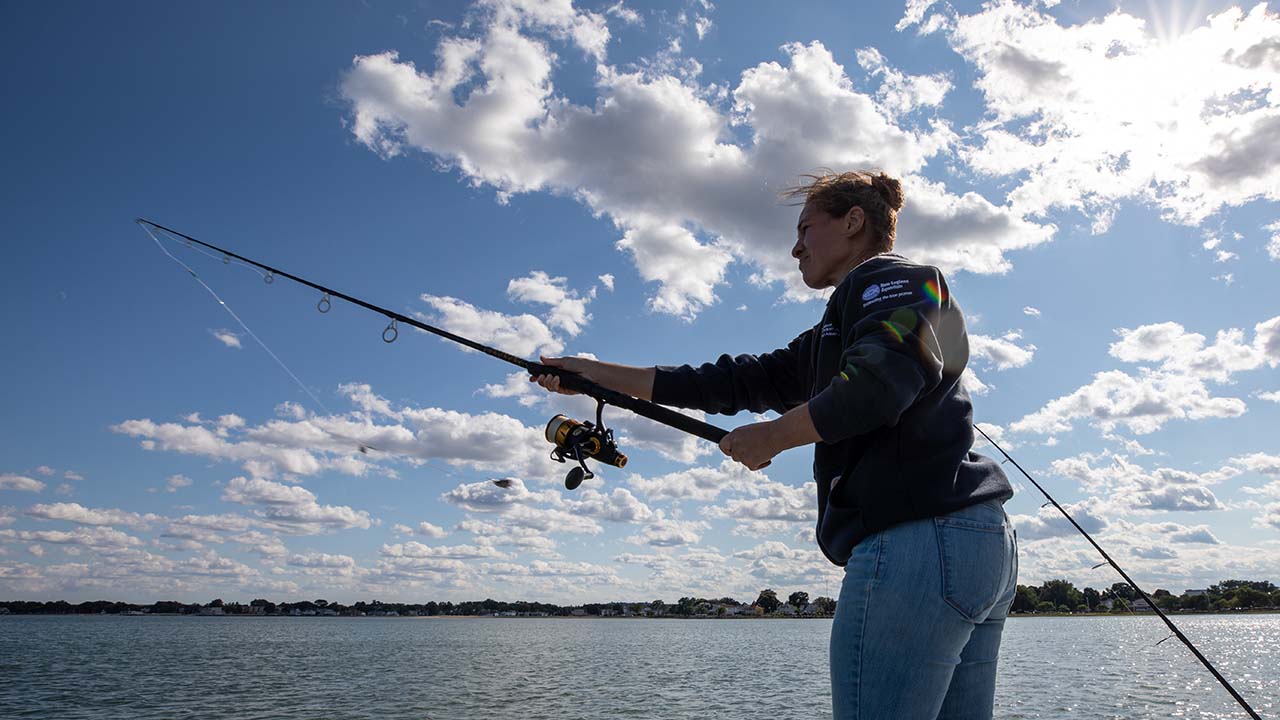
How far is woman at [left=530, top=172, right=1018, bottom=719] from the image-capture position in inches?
77.3

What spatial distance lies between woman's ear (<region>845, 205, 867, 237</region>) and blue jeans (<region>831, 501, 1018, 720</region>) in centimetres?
98

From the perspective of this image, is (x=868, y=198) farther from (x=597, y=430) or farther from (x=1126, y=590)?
(x=1126, y=590)

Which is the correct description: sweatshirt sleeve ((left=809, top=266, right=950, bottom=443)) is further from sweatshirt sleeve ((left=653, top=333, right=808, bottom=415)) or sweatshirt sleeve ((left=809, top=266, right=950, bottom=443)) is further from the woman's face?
sweatshirt sleeve ((left=653, top=333, right=808, bottom=415))

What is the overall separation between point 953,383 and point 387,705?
2759 centimetres

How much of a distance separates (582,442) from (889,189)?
2.07 m

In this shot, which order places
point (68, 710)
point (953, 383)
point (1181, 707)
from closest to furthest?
point (953, 383) → point (1181, 707) → point (68, 710)

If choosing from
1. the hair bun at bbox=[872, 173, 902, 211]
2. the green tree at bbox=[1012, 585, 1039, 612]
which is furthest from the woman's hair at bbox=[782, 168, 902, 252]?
the green tree at bbox=[1012, 585, 1039, 612]

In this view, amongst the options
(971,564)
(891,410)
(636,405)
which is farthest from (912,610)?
(636,405)

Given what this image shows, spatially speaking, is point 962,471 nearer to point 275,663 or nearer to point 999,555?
point 999,555

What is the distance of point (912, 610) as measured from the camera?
6.40ft

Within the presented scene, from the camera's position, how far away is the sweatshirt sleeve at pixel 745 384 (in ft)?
10.5

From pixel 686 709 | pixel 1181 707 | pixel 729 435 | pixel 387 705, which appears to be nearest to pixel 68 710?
pixel 387 705

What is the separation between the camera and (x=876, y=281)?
85.6 inches

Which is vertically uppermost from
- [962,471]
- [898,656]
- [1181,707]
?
[962,471]
